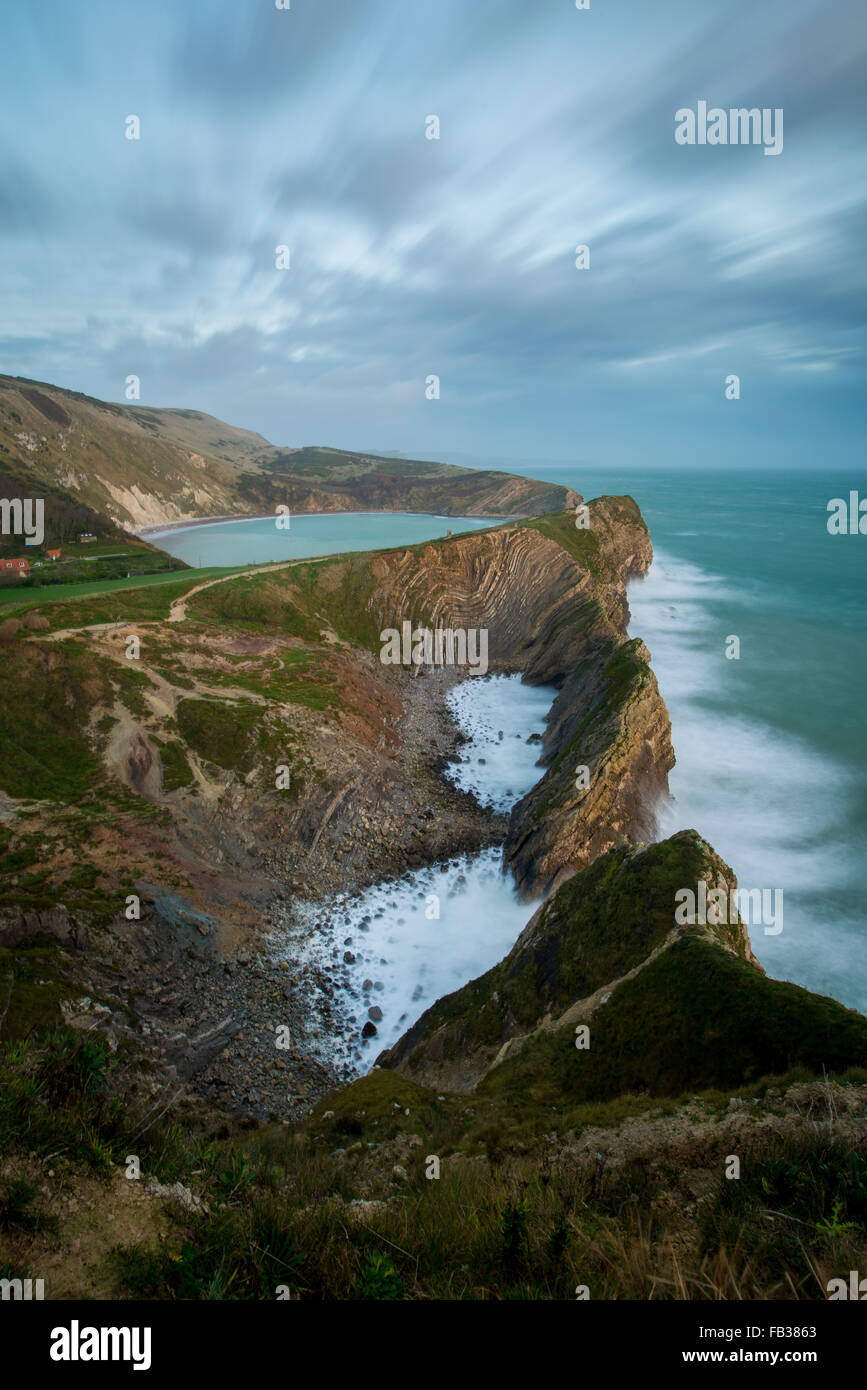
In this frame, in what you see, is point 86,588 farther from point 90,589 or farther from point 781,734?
point 781,734

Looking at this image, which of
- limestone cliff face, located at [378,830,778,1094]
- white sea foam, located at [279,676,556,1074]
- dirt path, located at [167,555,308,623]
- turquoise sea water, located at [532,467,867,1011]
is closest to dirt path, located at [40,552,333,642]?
dirt path, located at [167,555,308,623]

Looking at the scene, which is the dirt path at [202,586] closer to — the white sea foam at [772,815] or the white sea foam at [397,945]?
the white sea foam at [397,945]

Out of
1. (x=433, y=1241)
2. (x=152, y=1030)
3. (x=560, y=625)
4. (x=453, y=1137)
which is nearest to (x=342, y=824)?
(x=152, y=1030)

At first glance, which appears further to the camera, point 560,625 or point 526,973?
point 560,625

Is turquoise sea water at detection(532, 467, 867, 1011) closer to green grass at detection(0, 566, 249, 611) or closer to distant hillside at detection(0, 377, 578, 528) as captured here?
green grass at detection(0, 566, 249, 611)

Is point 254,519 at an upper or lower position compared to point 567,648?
upper

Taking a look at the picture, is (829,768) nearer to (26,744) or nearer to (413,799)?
(413,799)

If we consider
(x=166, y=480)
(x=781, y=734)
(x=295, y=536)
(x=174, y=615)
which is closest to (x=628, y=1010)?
(x=781, y=734)
